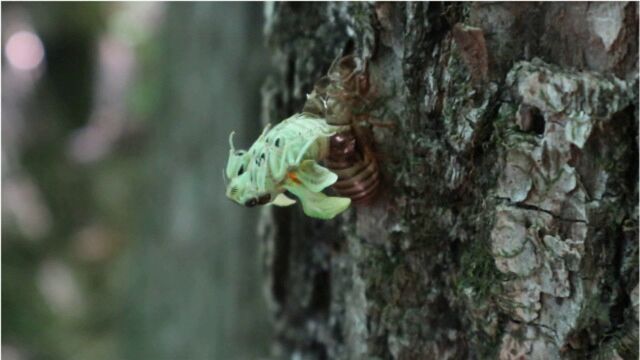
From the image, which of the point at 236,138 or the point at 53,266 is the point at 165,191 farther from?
the point at 53,266

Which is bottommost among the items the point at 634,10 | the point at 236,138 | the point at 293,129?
the point at 236,138

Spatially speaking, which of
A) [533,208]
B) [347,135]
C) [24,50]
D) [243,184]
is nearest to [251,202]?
[243,184]

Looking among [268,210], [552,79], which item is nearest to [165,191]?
[268,210]

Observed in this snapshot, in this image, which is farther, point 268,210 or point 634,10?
point 268,210

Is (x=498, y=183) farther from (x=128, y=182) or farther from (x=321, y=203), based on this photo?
(x=128, y=182)

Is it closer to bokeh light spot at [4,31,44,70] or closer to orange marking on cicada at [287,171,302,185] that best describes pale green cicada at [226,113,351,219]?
orange marking on cicada at [287,171,302,185]

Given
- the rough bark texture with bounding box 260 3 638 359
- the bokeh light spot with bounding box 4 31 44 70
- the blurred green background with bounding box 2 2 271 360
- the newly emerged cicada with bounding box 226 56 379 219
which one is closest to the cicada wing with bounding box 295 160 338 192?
the newly emerged cicada with bounding box 226 56 379 219

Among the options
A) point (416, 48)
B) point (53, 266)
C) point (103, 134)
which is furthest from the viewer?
point (103, 134)
